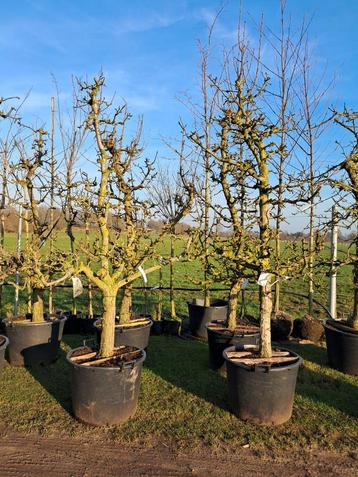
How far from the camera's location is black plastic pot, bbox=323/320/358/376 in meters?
4.76

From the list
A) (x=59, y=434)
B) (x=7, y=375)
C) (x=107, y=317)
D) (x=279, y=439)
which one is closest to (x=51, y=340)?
(x=7, y=375)

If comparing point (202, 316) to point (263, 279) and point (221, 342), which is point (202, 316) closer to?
point (221, 342)

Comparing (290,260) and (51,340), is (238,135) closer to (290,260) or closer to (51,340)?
(290,260)

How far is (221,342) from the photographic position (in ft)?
15.8

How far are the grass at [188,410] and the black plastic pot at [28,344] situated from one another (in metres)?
0.13

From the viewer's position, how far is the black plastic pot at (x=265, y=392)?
350 centimetres

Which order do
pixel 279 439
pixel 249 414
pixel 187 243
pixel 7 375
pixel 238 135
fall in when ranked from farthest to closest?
1. pixel 7 375
2. pixel 187 243
3. pixel 238 135
4. pixel 249 414
5. pixel 279 439

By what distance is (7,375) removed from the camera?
4691 millimetres

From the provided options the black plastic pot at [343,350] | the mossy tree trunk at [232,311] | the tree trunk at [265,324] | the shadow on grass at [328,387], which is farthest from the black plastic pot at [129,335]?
the black plastic pot at [343,350]

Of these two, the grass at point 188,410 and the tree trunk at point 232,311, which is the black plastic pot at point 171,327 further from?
the tree trunk at point 232,311

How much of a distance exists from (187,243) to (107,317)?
1.18 m

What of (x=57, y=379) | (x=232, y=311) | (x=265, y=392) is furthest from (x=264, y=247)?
(x=57, y=379)

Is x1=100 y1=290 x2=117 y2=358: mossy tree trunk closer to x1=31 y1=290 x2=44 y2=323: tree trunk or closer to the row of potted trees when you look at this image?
the row of potted trees

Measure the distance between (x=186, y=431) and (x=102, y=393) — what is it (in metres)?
0.82
